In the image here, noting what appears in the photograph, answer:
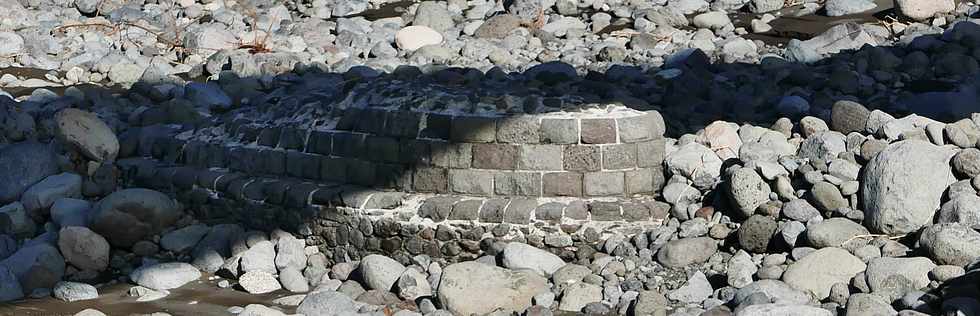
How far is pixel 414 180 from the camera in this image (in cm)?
830

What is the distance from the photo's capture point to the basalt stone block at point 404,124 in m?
8.27

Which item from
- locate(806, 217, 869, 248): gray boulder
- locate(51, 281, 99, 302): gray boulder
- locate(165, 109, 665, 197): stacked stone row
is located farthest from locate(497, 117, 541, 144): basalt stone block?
locate(51, 281, 99, 302): gray boulder

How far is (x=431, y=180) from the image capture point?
8.26 meters

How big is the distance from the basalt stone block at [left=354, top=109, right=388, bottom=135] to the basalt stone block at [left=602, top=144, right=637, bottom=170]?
4.59 feet

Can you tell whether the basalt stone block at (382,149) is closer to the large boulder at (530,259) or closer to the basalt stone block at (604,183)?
the large boulder at (530,259)

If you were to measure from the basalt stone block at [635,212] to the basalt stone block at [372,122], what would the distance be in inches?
62.6

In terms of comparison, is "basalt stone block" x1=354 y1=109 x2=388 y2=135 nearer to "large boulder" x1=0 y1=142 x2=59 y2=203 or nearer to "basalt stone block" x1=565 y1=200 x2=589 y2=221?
"basalt stone block" x1=565 y1=200 x2=589 y2=221

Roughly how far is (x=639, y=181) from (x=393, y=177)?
1514 mm

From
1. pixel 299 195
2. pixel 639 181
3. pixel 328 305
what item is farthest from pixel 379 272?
pixel 639 181

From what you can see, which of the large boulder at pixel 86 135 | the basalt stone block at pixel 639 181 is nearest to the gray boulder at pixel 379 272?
the basalt stone block at pixel 639 181

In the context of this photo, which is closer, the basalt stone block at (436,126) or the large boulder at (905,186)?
the large boulder at (905,186)

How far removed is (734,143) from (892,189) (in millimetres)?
1346

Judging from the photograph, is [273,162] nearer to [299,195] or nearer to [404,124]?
[299,195]

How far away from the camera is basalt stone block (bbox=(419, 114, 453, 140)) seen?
8180 mm
